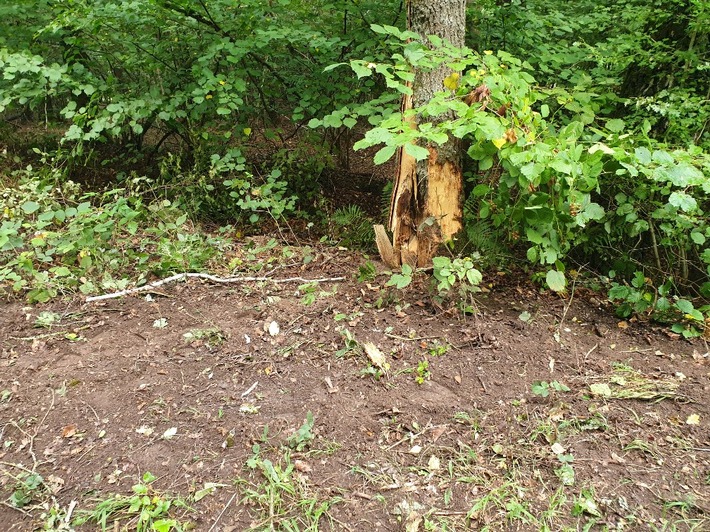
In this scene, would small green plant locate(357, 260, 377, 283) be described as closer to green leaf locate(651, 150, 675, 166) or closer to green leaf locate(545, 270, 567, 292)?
green leaf locate(545, 270, 567, 292)

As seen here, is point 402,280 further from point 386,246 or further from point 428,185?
point 428,185

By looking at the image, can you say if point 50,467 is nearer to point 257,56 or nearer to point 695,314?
point 695,314

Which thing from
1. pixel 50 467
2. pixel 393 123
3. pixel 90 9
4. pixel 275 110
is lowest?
pixel 50 467

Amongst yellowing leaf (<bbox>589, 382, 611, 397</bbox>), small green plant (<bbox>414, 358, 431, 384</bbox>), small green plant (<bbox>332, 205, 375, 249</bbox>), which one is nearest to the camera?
yellowing leaf (<bbox>589, 382, 611, 397</bbox>)

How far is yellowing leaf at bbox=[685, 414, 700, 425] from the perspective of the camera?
7.46 ft

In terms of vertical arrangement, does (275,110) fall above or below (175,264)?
above

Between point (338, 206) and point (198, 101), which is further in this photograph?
point (338, 206)

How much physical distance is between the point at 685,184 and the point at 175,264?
10.3ft

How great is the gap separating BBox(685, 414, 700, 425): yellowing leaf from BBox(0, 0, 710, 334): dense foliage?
673 mm

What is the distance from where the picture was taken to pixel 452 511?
6.36 feet

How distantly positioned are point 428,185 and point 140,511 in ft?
8.06

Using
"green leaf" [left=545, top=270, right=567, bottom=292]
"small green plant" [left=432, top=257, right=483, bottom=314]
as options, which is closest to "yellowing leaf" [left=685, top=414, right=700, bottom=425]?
"green leaf" [left=545, top=270, right=567, bottom=292]

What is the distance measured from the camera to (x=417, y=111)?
2.38m

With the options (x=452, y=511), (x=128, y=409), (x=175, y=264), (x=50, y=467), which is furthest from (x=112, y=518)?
(x=175, y=264)
